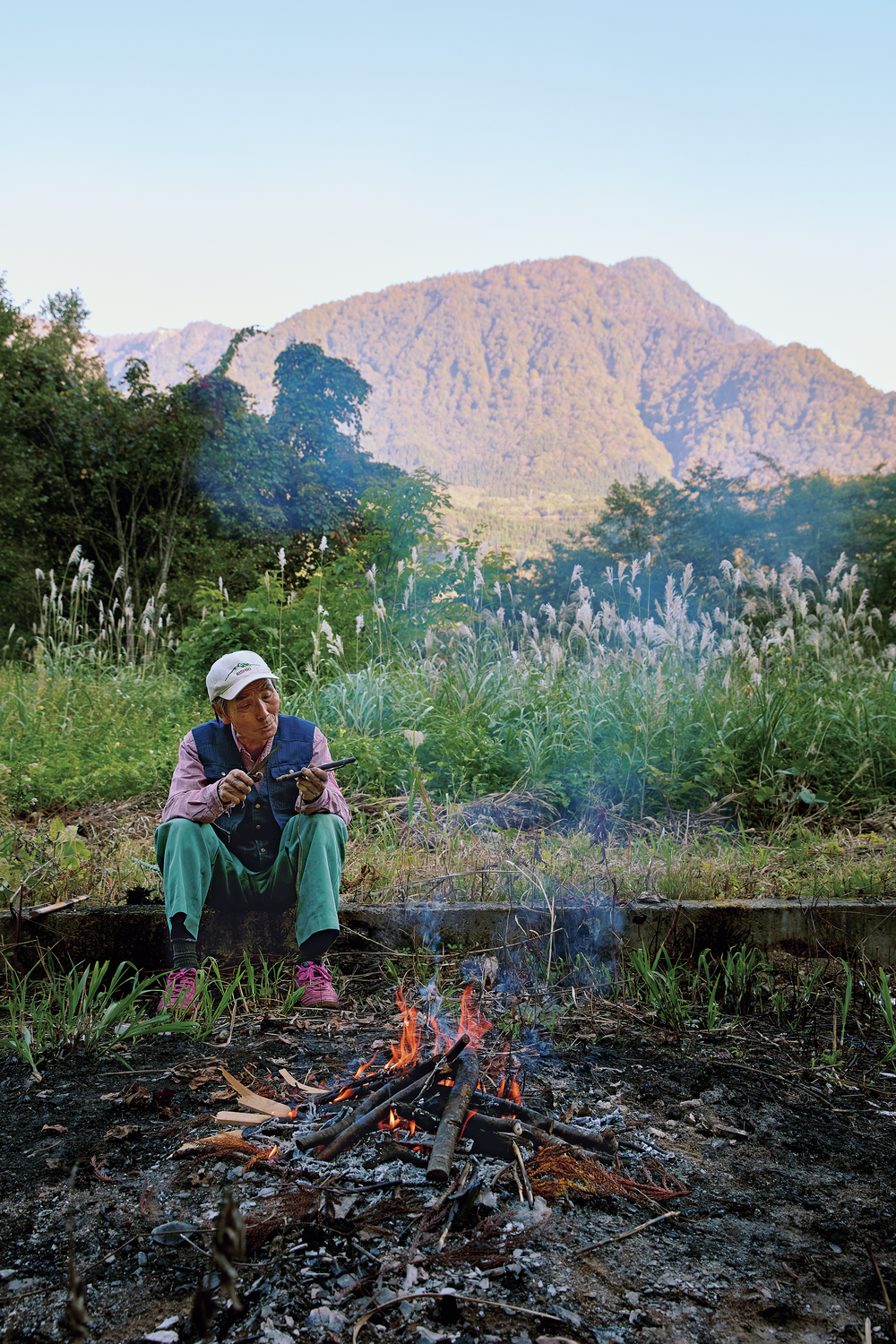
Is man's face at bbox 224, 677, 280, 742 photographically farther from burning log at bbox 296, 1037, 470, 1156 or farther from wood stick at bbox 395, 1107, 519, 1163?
wood stick at bbox 395, 1107, 519, 1163

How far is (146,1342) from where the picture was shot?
118 centimetres

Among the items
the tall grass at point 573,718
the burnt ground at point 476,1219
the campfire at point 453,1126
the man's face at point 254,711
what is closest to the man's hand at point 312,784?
the man's face at point 254,711

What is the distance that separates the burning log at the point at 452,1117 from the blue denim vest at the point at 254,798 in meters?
1.31

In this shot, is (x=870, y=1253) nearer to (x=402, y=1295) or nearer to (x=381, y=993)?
(x=402, y=1295)

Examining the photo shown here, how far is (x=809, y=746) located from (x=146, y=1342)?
4.26 metres

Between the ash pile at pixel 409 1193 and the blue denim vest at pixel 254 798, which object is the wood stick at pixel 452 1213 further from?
the blue denim vest at pixel 254 798

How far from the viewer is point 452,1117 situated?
1.64 m

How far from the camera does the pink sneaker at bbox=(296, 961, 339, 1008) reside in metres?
2.64

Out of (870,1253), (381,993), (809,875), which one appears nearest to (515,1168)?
(870,1253)

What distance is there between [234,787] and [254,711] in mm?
321

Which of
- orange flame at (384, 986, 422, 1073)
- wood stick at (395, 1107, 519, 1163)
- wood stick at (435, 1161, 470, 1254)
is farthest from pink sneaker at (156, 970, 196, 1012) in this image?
wood stick at (435, 1161, 470, 1254)

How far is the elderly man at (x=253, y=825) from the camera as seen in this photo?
2.71m

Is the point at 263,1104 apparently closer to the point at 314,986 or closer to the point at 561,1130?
the point at 561,1130

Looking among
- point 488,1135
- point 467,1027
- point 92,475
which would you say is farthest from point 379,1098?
point 92,475
